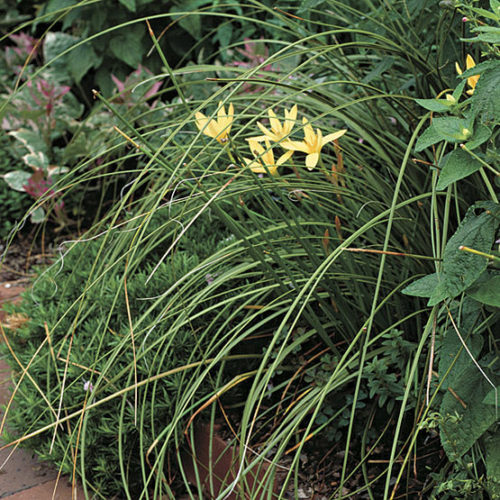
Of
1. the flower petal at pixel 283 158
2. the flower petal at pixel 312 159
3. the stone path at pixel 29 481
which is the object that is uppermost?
the flower petal at pixel 283 158

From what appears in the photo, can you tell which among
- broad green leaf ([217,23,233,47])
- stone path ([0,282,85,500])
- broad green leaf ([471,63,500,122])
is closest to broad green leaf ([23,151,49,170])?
broad green leaf ([217,23,233,47])

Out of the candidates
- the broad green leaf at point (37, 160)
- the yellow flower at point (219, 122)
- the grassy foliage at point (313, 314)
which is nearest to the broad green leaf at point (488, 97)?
the grassy foliage at point (313, 314)

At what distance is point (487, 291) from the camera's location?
4.02 ft

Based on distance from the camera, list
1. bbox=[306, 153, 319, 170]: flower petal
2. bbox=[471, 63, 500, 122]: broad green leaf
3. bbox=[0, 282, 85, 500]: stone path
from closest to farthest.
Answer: bbox=[471, 63, 500, 122]: broad green leaf, bbox=[306, 153, 319, 170]: flower petal, bbox=[0, 282, 85, 500]: stone path

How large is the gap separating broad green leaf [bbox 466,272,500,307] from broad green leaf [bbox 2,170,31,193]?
2730mm

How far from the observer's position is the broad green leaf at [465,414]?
127 centimetres

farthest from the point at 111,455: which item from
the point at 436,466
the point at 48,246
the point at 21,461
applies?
the point at 48,246

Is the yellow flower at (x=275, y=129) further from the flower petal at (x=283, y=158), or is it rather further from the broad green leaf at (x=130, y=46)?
the broad green leaf at (x=130, y=46)

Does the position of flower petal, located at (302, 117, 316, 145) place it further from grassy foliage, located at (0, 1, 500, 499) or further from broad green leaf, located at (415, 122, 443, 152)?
broad green leaf, located at (415, 122, 443, 152)

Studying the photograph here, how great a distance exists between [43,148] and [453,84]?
7.62 feet

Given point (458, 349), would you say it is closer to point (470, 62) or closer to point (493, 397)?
point (493, 397)

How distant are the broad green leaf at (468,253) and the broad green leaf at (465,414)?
24cm

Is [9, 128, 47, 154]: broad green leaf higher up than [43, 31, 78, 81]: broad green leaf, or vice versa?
[43, 31, 78, 81]: broad green leaf

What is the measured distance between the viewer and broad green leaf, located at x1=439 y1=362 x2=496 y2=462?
1266mm
